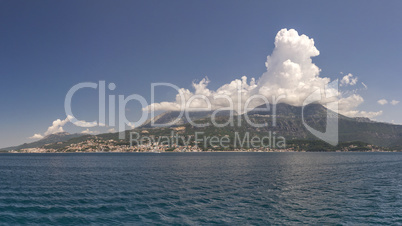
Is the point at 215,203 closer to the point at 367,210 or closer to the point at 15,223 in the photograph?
the point at 367,210

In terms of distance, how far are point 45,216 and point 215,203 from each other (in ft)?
99.6

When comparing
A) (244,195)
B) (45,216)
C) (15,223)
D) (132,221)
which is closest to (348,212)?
(244,195)

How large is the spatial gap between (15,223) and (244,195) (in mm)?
43581

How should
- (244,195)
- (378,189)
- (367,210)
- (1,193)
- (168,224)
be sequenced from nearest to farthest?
1. (168,224)
2. (367,210)
3. (244,195)
4. (1,193)
5. (378,189)

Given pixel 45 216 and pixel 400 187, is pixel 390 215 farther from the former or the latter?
pixel 45 216

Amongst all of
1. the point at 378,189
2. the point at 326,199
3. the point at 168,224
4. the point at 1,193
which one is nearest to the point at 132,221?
the point at 168,224

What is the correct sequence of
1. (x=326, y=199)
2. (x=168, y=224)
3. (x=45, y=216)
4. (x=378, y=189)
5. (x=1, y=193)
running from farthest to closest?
1. (x=378, y=189)
2. (x=1, y=193)
3. (x=326, y=199)
4. (x=45, y=216)
5. (x=168, y=224)

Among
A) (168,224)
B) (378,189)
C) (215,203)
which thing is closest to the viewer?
(168,224)

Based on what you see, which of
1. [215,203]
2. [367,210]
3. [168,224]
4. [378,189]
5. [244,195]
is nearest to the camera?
[168,224]

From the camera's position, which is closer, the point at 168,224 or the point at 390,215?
the point at 168,224

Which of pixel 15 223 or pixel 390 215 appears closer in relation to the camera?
pixel 15 223

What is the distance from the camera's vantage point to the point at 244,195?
53625mm

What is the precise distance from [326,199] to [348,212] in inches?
388

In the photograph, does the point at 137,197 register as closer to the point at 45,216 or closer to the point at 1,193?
the point at 45,216
